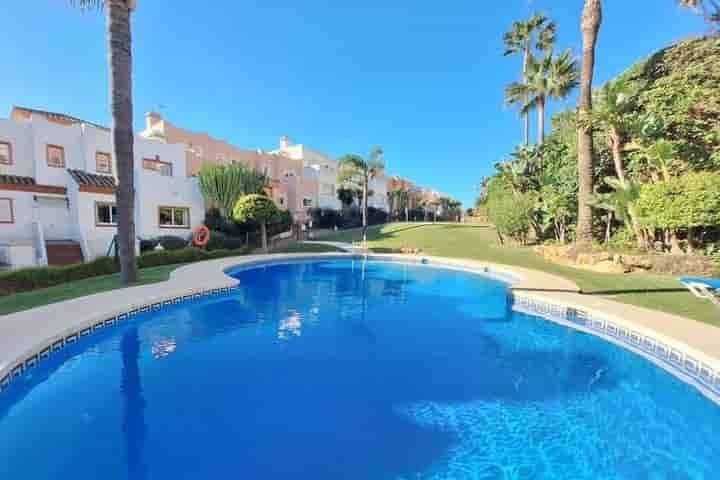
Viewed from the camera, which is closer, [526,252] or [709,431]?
[709,431]

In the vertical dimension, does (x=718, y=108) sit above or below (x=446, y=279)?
above

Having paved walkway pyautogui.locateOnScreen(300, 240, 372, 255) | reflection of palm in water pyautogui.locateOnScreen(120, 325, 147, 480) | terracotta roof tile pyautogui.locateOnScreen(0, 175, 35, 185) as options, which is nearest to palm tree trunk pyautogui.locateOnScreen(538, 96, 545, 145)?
paved walkway pyautogui.locateOnScreen(300, 240, 372, 255)

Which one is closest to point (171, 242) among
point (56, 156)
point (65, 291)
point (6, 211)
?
point (6, 211)

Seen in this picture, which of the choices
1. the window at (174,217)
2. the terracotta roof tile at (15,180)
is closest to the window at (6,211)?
the terracotta roof tile at (15,180)

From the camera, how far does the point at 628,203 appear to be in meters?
12.5

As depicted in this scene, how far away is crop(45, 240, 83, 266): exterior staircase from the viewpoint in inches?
578

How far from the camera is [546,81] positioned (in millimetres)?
21609

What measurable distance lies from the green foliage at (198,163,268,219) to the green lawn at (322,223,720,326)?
9122 millimetres

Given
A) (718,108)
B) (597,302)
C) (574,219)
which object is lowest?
(597,302)

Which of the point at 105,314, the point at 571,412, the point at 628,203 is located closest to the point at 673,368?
the point at 571,412

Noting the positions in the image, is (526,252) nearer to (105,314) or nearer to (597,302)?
(597,302)

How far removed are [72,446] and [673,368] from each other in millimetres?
8587

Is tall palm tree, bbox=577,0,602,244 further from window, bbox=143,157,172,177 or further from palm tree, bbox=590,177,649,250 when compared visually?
window, bbox=143,157,172,177

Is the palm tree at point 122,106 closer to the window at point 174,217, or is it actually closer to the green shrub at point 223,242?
the green shrub at point 223,242
